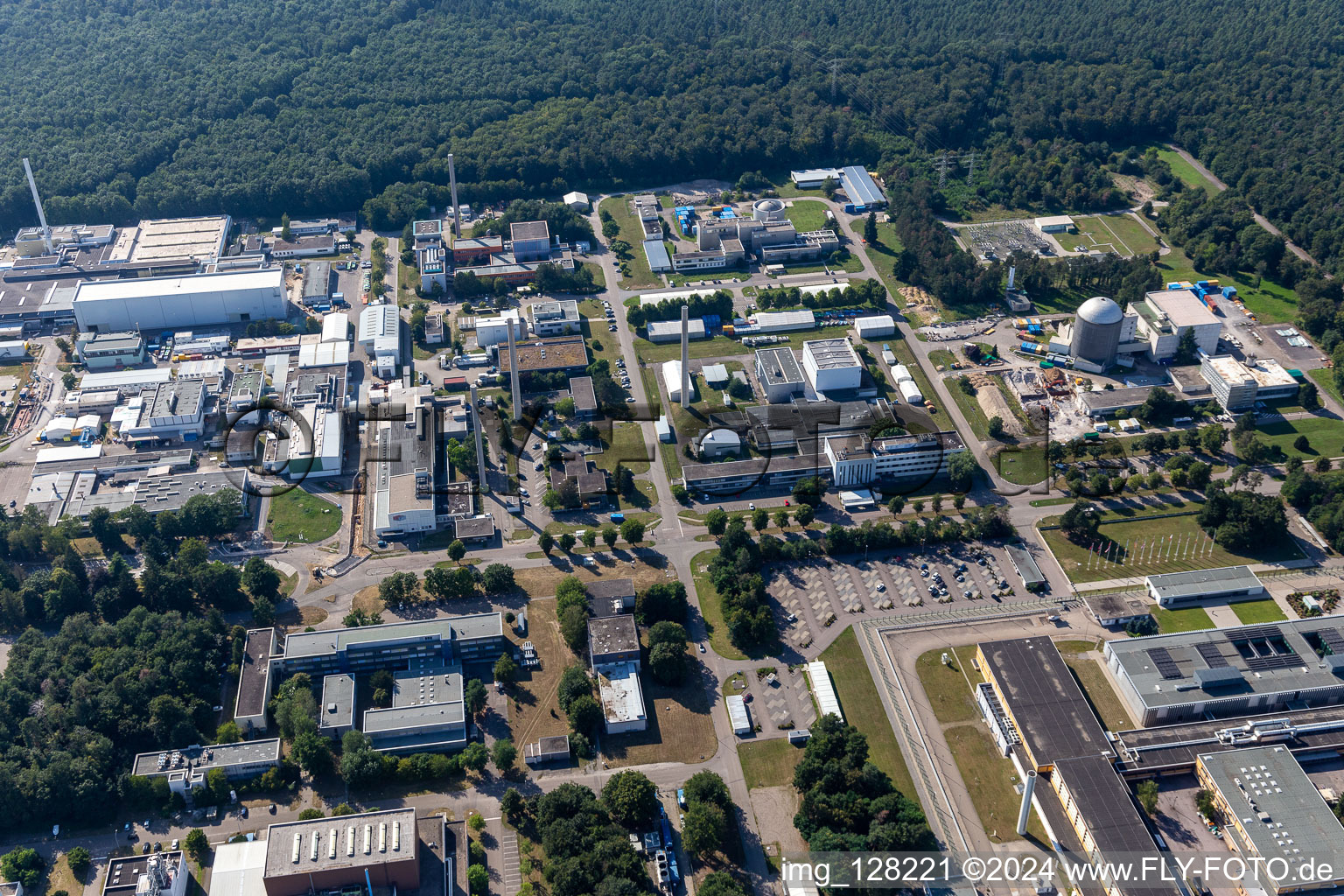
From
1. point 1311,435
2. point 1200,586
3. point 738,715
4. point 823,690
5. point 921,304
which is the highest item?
point 1311,435

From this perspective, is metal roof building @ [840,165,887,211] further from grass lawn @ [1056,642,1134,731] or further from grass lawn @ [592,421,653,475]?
grass lawn @ [1056,642,1134,731]

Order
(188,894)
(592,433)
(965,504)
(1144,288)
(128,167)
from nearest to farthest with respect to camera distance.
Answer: (188,894)
(965,504)
(592,433)
(1144,288)
(128,167)

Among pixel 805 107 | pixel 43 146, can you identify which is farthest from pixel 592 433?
pixel 43 146

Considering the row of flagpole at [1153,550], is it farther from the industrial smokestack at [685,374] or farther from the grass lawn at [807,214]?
the grass lawn at [807,214]

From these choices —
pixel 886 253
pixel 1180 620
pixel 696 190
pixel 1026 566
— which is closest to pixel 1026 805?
pixel 1026 566

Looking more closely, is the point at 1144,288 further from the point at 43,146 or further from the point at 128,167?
the point at 43,146

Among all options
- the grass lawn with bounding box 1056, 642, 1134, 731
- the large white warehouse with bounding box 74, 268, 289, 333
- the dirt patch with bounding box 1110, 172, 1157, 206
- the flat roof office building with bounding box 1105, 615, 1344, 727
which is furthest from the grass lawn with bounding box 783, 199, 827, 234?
the flat roof office building with bounding box 1105, 615, 1344, 727

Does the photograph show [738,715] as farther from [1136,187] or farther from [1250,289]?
[1136,187]
